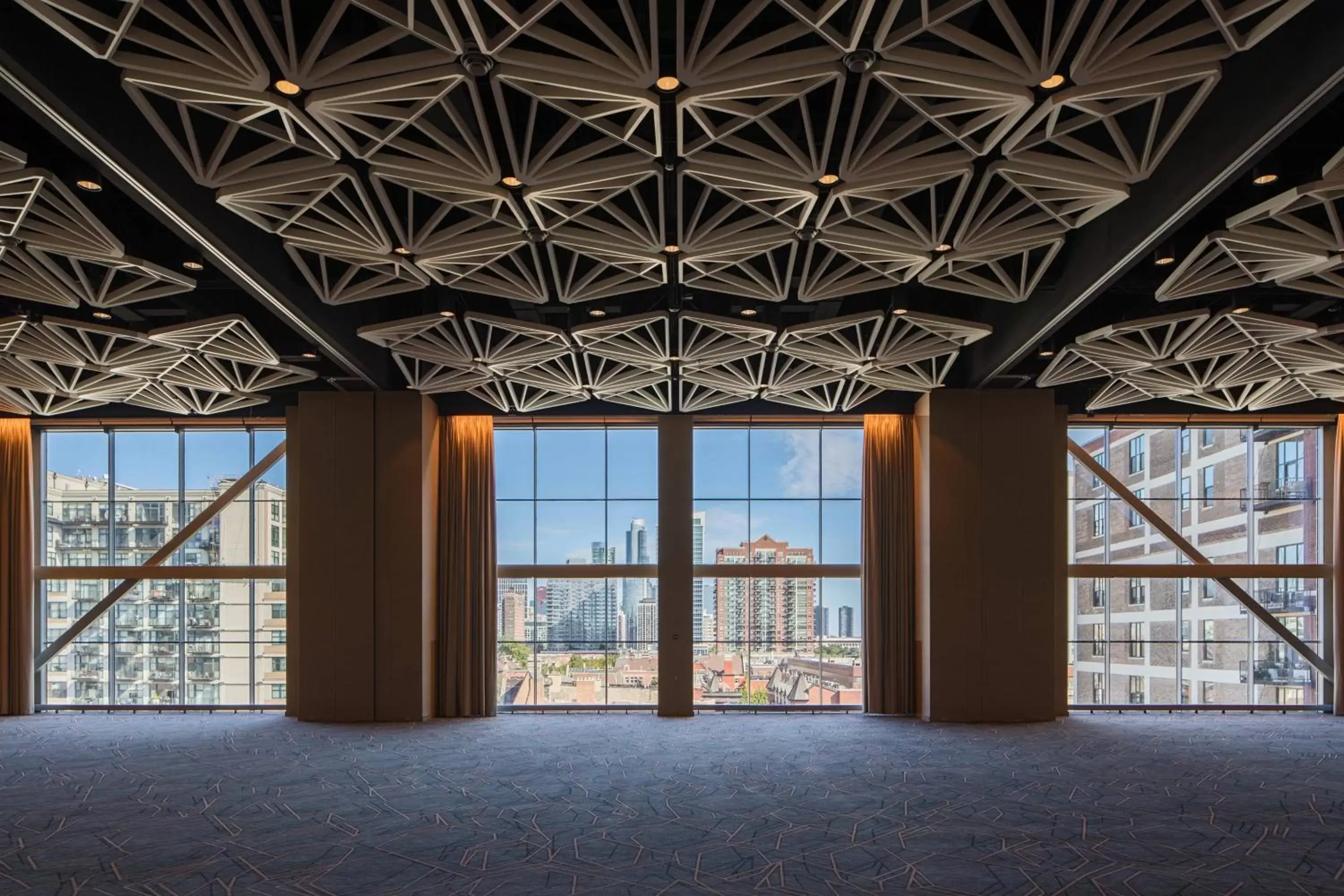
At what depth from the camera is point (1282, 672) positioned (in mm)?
26906

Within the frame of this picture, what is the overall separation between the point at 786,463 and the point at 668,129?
54.9 ft

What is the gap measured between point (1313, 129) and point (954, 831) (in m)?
8.79

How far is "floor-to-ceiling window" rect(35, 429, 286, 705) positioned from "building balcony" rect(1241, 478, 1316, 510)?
25273mm

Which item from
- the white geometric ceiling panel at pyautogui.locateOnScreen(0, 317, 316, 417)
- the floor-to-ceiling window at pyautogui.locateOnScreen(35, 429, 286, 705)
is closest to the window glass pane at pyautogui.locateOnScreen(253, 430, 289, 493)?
the floor-to-ceiling window at pyautogui.locateOnScreen(35, 429, 286, 705)

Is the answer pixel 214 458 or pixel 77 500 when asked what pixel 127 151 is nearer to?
pixel 214 458

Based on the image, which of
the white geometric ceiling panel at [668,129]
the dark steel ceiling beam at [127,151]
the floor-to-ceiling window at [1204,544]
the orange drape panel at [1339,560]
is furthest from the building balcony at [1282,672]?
the dark steel ceiling beam at [127,151]

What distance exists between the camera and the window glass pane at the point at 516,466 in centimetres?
2508

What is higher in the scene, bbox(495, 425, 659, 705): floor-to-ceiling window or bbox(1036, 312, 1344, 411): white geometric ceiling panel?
bbox(1036, 312, 1344, 411): white geometric ceiling panel

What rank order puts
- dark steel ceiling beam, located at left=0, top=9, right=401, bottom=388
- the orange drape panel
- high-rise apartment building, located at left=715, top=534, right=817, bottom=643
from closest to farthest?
dark steel ceiling beam, located at left=0, top=9, right=401, bottom=388, the orange drape panel, high-rise apartment building, located at left=715, top=534, right=817, bottom=643

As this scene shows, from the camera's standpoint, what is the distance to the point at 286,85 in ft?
29.5

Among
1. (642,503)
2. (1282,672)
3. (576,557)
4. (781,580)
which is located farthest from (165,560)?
(1282,672)

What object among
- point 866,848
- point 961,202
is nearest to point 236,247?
point 961,202

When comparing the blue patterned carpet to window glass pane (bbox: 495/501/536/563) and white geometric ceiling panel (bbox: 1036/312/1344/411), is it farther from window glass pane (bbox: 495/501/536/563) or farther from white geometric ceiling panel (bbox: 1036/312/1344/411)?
white geometric ceiling panel (bbox: 1036/312/1344/411)

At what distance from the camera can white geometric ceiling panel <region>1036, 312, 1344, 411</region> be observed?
1692 cm
